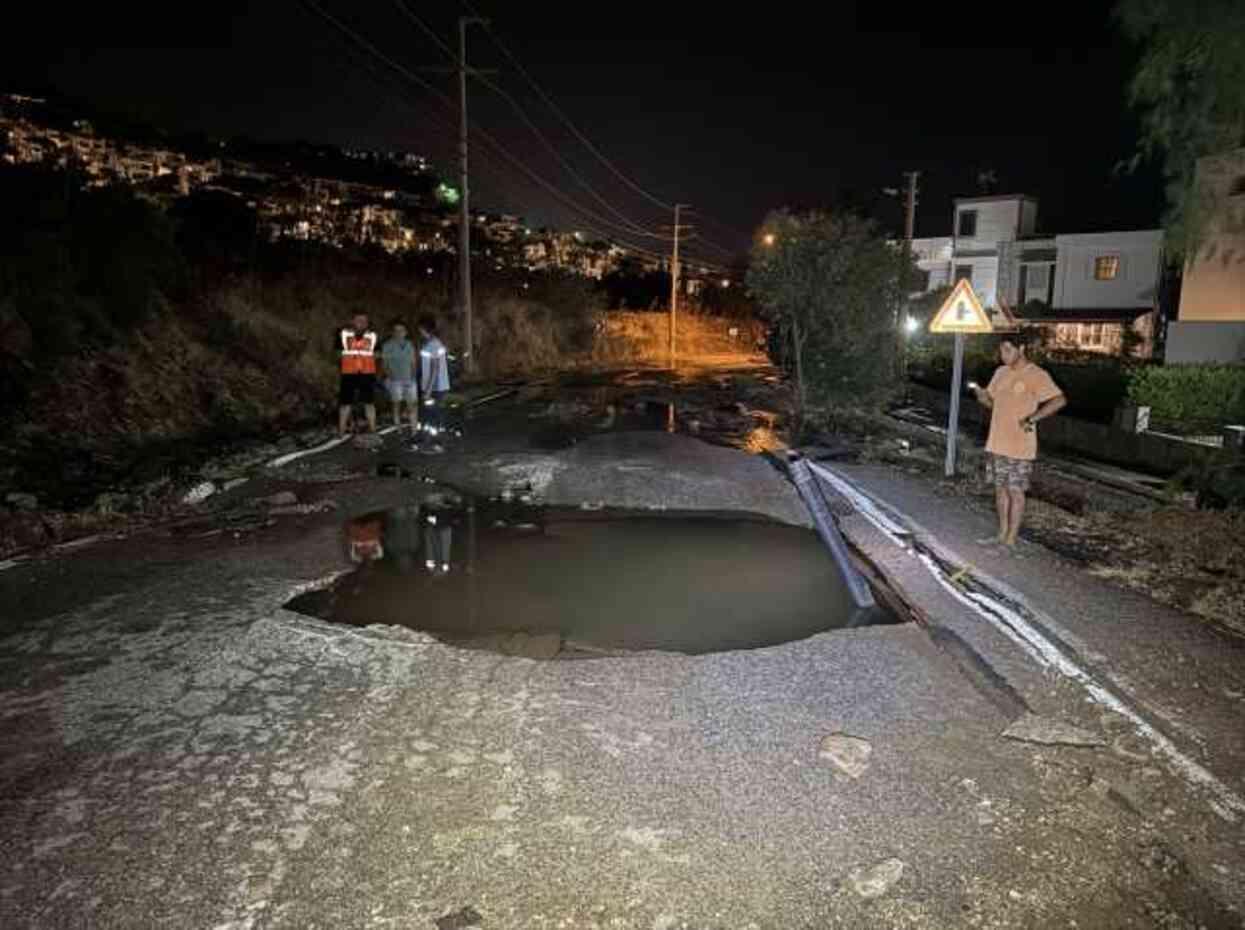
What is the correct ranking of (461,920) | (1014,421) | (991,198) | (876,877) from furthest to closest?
(991,198) → (1014,421) → (876,877) → (461,920)

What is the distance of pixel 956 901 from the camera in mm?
2922

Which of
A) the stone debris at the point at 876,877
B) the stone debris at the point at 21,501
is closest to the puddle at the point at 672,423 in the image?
the stone debris at the point at 21,501

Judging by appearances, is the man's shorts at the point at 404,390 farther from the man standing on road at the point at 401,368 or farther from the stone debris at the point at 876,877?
the stone debris at the point at 876,877

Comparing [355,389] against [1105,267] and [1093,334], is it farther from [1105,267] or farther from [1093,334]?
[1105,267]

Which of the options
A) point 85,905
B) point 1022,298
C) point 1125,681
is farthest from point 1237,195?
point 1022,298

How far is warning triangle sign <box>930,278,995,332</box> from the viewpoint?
10.4 m

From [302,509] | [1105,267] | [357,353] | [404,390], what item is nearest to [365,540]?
[302,509]

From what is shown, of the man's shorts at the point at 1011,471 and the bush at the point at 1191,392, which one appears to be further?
the bush at the point at 1191,392

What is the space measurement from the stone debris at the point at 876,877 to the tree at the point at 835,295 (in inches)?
639

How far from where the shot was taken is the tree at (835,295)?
60.8 ft

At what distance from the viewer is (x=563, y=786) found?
141 inches

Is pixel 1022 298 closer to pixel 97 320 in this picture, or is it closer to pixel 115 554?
pixel 97 320

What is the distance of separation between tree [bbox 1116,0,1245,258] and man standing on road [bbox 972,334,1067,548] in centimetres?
268

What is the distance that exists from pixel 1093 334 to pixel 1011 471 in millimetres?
34858
